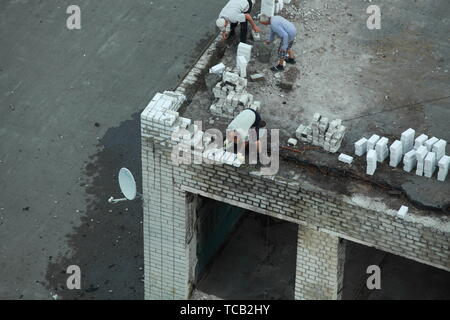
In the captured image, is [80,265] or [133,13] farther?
[133,13]

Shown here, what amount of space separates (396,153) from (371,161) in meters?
0.56

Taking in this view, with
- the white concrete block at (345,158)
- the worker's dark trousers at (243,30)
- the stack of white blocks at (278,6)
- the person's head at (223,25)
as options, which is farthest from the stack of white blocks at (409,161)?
the stack of white blocks at (278,6)

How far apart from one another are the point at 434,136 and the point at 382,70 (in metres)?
2.43

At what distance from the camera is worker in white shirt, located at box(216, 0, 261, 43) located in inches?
1025

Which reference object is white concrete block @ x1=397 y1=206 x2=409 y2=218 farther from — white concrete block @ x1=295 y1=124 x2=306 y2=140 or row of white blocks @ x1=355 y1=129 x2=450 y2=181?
white concrete block @ x1=295 y1=124 x2=306 y2=140

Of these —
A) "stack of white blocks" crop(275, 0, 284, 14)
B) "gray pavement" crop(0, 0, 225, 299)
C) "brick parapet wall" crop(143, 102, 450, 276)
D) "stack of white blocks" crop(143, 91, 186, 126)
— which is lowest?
"gray pavement" crop(0, 0, 225, 299)

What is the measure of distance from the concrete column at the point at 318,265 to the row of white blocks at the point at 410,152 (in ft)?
5.25

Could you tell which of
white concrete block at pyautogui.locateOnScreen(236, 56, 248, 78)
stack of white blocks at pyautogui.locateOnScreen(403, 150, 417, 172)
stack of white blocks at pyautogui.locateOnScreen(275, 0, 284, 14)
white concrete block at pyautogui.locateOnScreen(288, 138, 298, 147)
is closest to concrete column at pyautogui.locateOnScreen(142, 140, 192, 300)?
white concrete block at pyautogui.locateOnScreen(288, 138, 298, 147)

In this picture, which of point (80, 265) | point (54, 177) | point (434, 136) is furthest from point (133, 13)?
point (434, 136)

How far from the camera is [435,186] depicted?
22938 millimetres

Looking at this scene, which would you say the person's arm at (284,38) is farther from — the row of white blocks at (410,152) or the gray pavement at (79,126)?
the gray pavement at (79,126)

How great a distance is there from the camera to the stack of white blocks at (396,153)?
2320 cm

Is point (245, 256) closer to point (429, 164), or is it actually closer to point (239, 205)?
point (239, 205)
